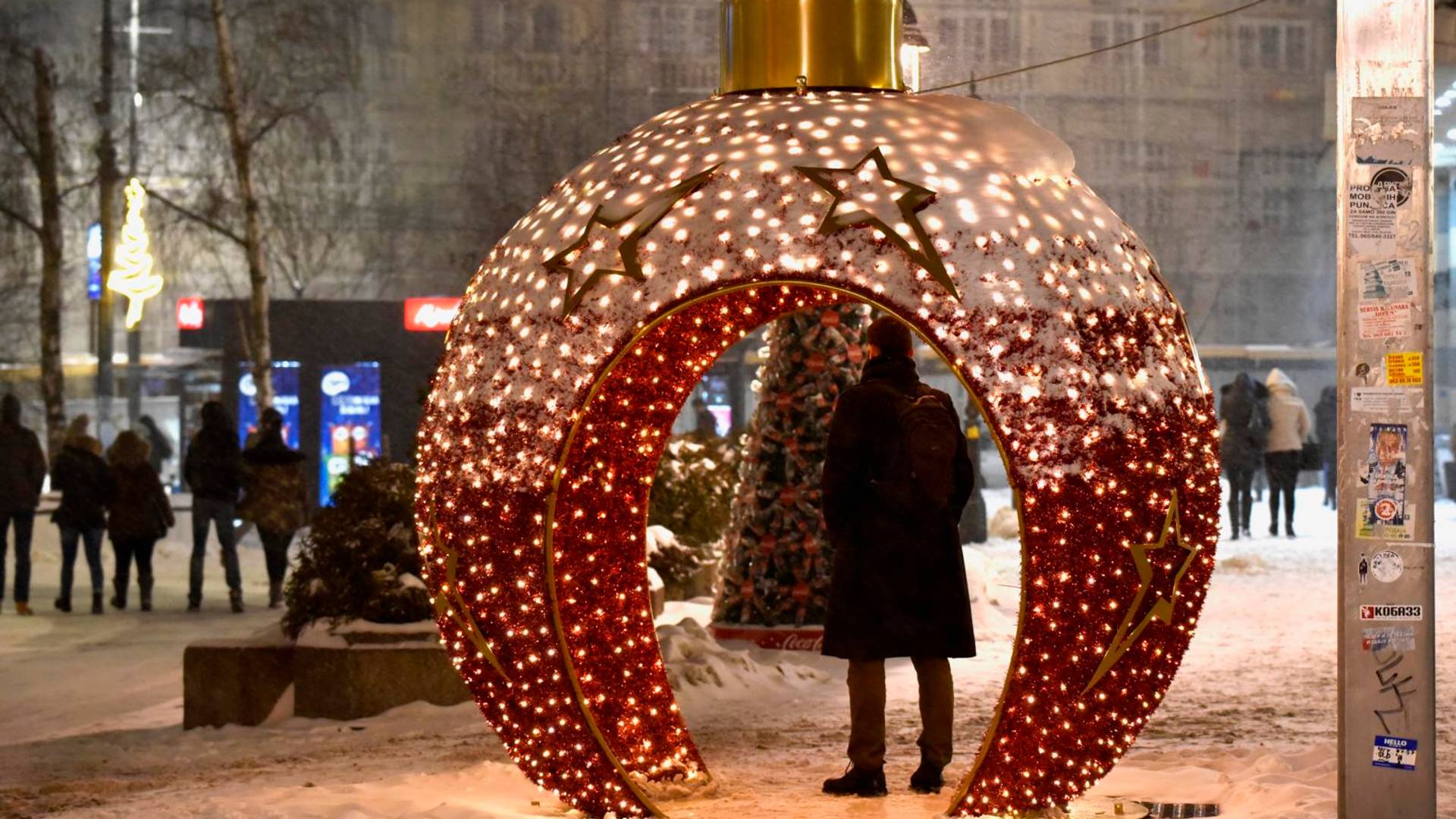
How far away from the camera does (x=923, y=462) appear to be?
6309mm

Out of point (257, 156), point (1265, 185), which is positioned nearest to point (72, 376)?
point (257, 156)

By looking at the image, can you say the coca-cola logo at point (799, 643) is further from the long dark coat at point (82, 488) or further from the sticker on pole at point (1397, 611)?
the long dark coat at point (82, 488)

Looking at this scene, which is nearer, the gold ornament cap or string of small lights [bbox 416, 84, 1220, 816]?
string of small lights [bbox 416, 84, 1220, 816]

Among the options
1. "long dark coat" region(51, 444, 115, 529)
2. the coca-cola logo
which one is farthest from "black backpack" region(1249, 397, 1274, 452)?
"long dark coat" region(51, 444, 115, 529)

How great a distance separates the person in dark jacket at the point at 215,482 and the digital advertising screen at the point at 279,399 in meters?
12.1

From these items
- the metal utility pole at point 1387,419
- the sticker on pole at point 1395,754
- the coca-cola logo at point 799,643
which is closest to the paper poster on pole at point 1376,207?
the metal utility pole at point 1387,419

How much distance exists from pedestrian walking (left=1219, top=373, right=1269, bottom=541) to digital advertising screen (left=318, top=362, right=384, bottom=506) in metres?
11.7

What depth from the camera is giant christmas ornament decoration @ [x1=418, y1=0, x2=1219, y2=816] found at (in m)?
5.51

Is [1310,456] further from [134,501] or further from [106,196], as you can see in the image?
[106,196]

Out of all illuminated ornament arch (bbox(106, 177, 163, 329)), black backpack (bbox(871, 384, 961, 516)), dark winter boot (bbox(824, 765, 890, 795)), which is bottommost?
dark winter boot (bbox(824, 765, 890, 795))

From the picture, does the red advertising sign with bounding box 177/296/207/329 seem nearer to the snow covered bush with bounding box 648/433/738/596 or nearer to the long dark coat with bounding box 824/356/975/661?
the snow covered bush with bounding box 648/433/738/596

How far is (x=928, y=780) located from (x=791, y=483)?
14.0 feet

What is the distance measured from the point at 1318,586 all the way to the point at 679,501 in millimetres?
5231

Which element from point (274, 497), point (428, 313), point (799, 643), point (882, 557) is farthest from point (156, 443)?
point (882, 557)
